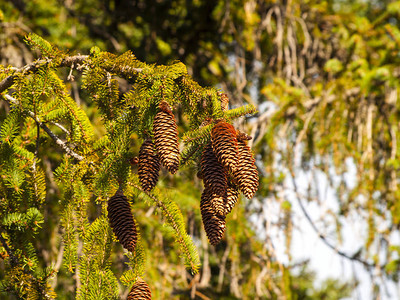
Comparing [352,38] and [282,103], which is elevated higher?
[352,38]

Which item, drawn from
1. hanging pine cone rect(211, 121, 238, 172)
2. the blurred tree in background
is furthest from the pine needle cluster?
the blurred tree in background

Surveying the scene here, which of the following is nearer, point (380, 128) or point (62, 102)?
point (62, 102)

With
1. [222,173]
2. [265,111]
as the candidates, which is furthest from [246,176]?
[265,111]

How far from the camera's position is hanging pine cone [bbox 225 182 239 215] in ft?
3.54

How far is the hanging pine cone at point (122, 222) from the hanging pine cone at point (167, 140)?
176 mm

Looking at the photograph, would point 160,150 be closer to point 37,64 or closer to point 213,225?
point 213,225

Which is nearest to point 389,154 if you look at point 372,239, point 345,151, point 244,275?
point 345,151

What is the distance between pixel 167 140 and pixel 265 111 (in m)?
2.56

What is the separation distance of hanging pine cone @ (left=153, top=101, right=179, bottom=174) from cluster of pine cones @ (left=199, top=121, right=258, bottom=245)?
87 mm

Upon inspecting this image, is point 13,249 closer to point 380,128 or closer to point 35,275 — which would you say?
point 35,275

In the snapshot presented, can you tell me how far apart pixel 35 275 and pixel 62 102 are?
49cm

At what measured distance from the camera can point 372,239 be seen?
305cm

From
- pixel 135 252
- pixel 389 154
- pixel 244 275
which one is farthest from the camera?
pixel 389 154

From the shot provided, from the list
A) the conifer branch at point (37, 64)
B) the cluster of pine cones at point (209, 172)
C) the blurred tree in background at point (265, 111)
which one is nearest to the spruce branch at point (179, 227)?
the cluster of pine cones at point (209, 172)
